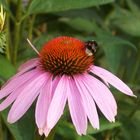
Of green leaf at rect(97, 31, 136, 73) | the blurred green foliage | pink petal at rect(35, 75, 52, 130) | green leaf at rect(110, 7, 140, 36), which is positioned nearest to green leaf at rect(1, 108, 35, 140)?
the blurred green foliage

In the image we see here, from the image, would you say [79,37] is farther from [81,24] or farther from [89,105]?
[89,105]

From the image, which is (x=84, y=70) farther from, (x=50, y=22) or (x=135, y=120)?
(x=50, y=22)

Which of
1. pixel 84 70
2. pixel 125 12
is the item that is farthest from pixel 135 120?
pixel 84 70

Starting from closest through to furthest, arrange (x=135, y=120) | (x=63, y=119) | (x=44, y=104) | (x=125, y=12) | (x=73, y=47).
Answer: (x=44, y=104) → (x=73, y=47) → (x=63, y=119) → (x=135, y=120) → (x=125, y=12)

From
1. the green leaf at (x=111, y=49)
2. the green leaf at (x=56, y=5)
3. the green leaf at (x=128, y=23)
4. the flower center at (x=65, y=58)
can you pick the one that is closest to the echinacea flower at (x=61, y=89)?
the flower center at (x=65, y=58)

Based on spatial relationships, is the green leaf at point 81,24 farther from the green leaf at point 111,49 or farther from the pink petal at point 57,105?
the pink petal at point 57,105

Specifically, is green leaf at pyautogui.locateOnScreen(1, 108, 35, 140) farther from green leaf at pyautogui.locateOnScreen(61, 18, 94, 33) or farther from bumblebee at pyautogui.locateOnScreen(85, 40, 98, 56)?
green leaf at pyautogui.locateOnScreen(61, 18, 94, 33)

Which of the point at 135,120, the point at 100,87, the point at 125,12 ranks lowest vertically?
the point at 135,120
